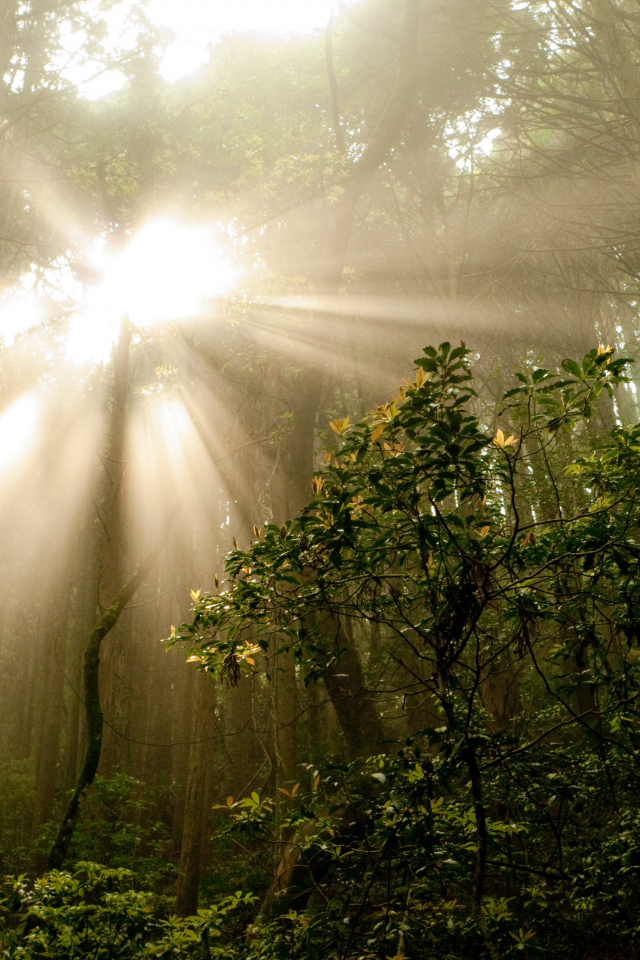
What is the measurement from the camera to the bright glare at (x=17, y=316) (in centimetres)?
1180

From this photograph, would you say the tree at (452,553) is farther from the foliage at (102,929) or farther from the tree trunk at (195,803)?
the tree trunk at (195,803)

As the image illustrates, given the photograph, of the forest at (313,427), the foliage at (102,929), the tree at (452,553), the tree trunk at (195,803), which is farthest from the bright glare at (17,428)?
the tree at (452,553)

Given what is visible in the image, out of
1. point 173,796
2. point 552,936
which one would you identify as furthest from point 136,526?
point 552,936

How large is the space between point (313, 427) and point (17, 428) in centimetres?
833

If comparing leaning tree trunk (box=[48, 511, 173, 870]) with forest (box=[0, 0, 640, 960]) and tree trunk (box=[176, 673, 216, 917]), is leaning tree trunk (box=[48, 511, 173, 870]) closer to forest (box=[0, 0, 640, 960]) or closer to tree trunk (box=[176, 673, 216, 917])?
forest (box=[0, 0, 640, 960])

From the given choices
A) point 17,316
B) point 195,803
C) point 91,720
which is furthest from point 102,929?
point 17,316

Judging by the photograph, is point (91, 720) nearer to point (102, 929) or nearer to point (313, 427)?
point (102, 929)

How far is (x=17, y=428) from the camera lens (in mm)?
14039

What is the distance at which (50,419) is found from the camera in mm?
14781

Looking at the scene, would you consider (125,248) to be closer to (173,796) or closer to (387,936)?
(387,936)

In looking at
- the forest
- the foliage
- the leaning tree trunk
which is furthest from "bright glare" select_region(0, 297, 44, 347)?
the foliage

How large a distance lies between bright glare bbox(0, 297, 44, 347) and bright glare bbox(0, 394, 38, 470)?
55.1 inches

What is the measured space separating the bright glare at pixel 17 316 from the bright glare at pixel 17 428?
140 centimetres

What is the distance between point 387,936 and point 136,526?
14568 mm
